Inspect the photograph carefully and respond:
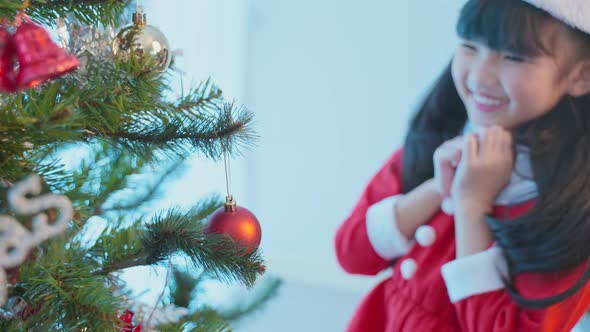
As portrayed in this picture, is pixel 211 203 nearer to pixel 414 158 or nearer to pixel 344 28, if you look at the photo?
pixel 414 158

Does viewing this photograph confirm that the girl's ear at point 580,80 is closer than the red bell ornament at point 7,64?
No

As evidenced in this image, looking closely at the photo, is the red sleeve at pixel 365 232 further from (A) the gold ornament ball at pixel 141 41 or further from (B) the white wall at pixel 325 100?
(A) the gold ornament ball at pixel 141 41

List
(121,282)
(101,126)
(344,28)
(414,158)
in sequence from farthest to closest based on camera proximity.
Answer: (344,28) < (414,158) < (121,282) < (101,126)

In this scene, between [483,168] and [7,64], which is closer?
[7,64]

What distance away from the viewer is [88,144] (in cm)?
49

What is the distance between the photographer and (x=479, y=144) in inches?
32.0

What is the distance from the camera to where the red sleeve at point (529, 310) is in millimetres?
747

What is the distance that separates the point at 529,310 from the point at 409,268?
0.17 metres

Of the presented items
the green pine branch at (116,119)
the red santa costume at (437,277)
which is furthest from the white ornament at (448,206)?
the green pine branch at (116,119)

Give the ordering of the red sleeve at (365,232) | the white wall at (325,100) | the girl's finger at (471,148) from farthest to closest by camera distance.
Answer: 1. the white wall at (325,100)
2. the red sleeve at (365,232)
3. the girl's finger at (471,148)

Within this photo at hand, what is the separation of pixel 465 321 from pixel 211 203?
1.26ft

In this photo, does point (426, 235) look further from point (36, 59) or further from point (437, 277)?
point (36, 59)

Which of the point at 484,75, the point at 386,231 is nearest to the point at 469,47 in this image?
the point at 484,75

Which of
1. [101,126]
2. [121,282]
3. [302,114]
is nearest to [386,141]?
[302,114]
